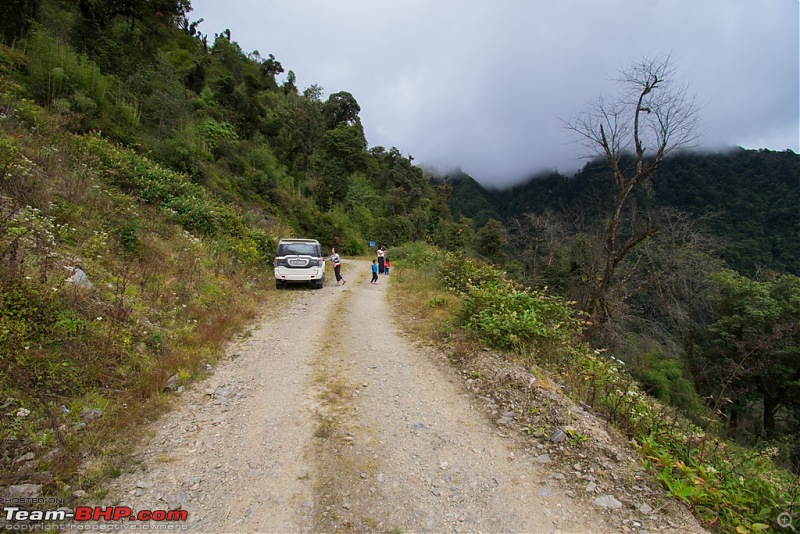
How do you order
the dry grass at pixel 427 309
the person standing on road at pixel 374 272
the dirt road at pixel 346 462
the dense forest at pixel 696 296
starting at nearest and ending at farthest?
the dirt road at pixel 346 462 < the dry grass at pixel 427 309 < the dense forest at pixel 696 296 < the person standing on road at pixel 374 272

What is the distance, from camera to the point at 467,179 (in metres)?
99.5

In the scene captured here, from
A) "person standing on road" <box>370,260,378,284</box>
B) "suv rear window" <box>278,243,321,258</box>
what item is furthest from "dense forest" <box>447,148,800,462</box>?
"suv rear window" <box>278,243,321,258</box>

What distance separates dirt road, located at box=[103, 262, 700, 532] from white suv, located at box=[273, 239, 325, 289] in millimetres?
6298

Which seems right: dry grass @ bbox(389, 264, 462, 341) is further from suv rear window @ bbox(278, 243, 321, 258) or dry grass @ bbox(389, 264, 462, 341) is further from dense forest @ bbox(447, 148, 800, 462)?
dense forest @ bbox(447, 148, 800, 462)

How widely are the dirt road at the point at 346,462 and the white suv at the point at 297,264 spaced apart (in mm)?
6298

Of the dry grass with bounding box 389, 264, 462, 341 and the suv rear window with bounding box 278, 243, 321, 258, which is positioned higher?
the suv rear window with bounding box 278, 243, 321, 258

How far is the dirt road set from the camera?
2.78 m

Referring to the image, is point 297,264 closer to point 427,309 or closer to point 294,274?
Result: point 294,274

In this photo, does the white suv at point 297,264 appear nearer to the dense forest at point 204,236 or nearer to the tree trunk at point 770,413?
the dense forest at point 204,236

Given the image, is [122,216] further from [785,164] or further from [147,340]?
[785,164]

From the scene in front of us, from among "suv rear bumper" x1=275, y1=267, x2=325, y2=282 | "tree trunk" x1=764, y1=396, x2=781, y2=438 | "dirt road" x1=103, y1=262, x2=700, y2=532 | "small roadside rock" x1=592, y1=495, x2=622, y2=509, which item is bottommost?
"tree trunk" x1=764, y1=396, x2=781, y2=438

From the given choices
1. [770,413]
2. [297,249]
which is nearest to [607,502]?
[297,249]

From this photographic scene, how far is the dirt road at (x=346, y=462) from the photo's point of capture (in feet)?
9.11

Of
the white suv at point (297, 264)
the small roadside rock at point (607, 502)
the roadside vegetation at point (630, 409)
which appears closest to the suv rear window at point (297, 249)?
the white suv at point (297, 264)
